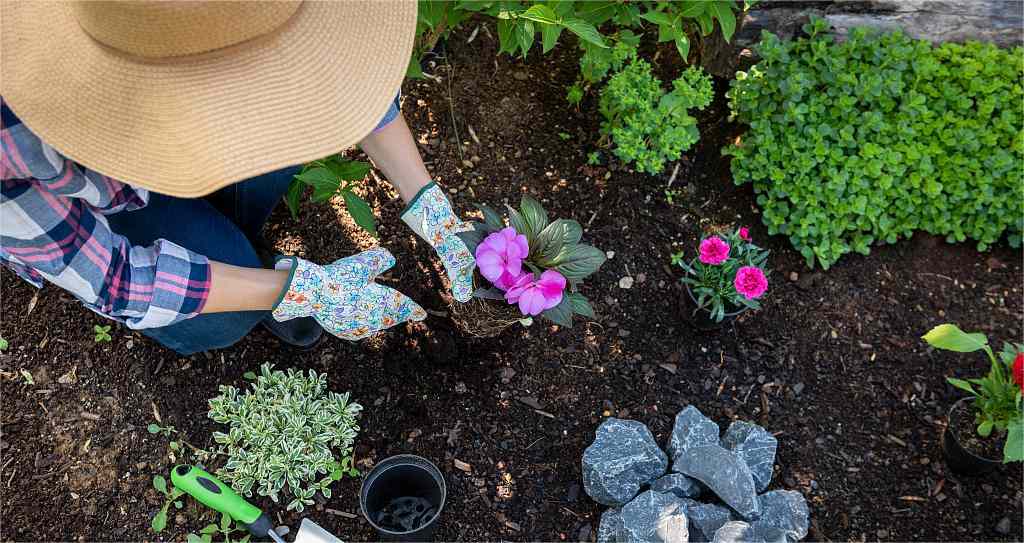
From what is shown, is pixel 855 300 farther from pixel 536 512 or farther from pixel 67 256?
pixel 67 256

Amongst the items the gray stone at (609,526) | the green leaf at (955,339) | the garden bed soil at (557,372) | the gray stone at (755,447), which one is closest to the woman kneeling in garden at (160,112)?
the garden bed soil at (557,372)

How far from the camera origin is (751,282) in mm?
1828

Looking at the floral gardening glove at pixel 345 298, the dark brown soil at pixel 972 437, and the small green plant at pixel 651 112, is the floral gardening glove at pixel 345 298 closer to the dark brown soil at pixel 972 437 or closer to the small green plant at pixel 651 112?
the small green plant at pixel 651 112

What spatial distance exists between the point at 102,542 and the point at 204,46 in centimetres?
145

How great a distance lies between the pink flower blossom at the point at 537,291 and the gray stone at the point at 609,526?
683mm

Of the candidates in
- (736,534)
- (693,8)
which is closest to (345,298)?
(736,534)

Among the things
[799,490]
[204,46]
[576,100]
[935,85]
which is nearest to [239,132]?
[204,46]

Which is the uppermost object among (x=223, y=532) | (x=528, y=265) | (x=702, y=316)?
(x=528, y=265)

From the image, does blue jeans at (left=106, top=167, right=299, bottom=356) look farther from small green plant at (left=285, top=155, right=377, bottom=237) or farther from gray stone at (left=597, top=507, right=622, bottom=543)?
gray stone at (left=597, top=507, right=622, bottom=543)

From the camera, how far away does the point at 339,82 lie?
1.24m

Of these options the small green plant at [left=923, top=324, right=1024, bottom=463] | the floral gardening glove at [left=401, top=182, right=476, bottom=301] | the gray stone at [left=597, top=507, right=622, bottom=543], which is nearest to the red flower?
the small green plant at [left=923, top=324, right=1024, bottom=463]

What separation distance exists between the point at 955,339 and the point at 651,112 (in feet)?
3.59

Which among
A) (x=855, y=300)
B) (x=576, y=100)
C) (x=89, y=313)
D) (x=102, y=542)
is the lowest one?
(x=102, y=542)

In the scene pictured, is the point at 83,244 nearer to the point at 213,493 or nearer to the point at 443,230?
the point at 213,493
